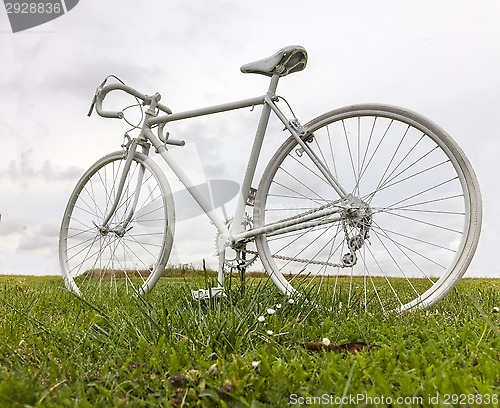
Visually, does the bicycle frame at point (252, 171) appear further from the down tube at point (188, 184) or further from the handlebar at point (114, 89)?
the handlebar at point (114, 89)

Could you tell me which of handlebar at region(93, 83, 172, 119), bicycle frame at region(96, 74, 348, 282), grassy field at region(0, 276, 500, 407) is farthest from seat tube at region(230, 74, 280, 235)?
handlebar at region(93, 83, 172, 119)

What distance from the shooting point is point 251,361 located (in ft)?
5.03

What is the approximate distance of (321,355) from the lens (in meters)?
1.70

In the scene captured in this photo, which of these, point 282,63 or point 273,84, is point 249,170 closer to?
point 273,84

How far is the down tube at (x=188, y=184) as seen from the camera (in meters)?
2.97

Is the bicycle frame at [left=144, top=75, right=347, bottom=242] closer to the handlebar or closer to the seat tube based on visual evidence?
the seat tube

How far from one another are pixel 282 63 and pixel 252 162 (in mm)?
677

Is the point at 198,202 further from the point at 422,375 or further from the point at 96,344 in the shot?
the point at 422,375

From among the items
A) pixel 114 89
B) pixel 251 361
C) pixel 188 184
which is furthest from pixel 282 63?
pixel 251 361

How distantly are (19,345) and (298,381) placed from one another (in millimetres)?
1274

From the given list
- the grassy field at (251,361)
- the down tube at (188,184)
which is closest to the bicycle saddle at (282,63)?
the down tube at (188,184)

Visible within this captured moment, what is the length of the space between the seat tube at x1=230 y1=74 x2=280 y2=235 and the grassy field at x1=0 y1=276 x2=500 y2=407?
0.68m

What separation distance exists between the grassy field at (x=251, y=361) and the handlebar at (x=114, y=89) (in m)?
1.85

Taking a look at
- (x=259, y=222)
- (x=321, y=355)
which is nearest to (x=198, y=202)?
(x=259, y=222)
